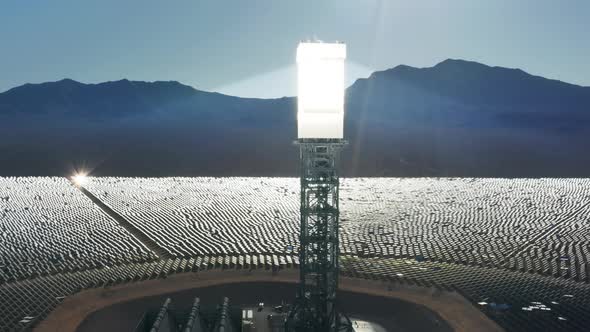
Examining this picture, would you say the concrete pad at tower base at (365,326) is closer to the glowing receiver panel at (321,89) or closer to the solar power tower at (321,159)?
the solar power tower at (321,159)

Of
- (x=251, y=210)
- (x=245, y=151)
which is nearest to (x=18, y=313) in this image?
(x=251, y=210)

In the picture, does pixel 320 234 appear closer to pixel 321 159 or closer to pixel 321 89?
pixel 321 159

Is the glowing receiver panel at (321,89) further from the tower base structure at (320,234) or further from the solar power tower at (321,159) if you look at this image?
the tower base structure at (320,234)

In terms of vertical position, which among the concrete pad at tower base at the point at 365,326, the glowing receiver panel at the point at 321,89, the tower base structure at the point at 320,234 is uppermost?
the glowing receiver panel at the point at 321,89

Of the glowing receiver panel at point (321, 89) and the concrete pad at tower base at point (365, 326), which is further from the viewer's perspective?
Answer: the concrete pad at tower base at point (365, 326)

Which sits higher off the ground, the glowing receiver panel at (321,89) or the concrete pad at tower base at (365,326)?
the glowing receiver panel at (321,89)

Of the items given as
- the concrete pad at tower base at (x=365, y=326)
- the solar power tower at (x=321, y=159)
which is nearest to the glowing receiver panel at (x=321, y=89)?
the solar power tower at (x=321, y=159)

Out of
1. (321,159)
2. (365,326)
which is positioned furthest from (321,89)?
(365,326)

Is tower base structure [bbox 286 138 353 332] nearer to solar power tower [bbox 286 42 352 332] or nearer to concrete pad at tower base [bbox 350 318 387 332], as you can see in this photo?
solar power tower [bbox 286 42 352 332]
